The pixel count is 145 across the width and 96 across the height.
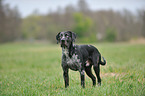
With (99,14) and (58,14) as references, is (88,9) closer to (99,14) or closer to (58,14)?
(99,14)

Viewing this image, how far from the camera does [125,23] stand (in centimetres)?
8619

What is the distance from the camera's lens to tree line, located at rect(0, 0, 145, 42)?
64.9 m

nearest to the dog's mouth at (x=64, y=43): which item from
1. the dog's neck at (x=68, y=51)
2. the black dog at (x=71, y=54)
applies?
the black dog at (x=71, y=54)

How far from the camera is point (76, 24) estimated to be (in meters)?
73.1

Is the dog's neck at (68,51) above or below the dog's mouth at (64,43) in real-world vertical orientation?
below

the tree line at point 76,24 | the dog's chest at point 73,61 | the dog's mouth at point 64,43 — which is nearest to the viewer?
the dog's mouth at point 64,43

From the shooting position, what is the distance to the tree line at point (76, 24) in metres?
64.9

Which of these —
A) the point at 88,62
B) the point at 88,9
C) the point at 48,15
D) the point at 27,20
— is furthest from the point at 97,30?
the point at 88,62

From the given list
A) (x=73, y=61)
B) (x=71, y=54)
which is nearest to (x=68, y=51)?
(x=71, y=54)

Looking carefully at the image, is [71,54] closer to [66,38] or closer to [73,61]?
[73,61]

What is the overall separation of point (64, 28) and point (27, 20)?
83.4 feet

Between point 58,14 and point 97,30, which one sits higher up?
point 58,14

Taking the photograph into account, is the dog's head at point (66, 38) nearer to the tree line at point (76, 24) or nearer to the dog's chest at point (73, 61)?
the dog's chest at point (73, 61)

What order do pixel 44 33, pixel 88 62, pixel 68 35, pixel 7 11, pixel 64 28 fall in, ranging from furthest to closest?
pixel 44 33 → pixel 64 28 → pixel 7 11 → pixel 88 62 → pixel 68 35
